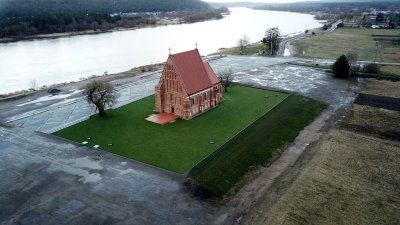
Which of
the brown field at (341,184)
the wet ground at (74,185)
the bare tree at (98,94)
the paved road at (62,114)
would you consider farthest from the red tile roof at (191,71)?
the brown field at (341,184)

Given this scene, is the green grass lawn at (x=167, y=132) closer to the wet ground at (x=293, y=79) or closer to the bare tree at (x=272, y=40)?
the wet ground at (x=293, y=79)

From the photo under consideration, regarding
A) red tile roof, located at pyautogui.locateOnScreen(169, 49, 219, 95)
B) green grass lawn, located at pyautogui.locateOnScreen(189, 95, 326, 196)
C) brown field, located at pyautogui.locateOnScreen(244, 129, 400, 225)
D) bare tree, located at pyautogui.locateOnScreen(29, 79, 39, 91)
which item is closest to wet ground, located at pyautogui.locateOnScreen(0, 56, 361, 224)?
green grass lawn, located at pyautogui.locateOnScreen(189, 95, 326, 196)

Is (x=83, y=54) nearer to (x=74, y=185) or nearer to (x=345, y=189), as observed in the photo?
(x=74, y=185)

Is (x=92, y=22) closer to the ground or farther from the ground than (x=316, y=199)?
farther from the ground

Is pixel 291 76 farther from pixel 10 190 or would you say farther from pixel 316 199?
pixel 10 190

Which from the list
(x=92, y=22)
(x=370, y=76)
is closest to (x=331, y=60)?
(x=370, y=76)

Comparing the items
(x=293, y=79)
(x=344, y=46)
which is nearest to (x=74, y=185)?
(x=293, y=79)
